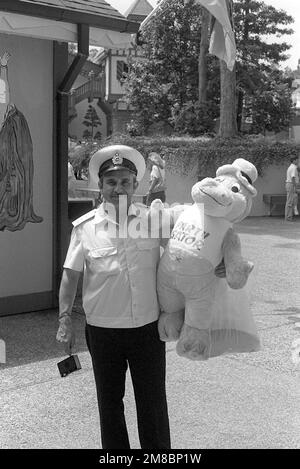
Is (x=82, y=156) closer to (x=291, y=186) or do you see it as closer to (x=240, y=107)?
(x=291, y=186)

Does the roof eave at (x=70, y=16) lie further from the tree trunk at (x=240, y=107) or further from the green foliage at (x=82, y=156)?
the tree trunk at (x=240, y=107)

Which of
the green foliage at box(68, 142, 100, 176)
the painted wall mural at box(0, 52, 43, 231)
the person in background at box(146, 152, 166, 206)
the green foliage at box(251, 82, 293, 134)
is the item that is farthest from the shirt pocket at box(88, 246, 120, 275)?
the green foliage at box(251, 82, 293, 134)

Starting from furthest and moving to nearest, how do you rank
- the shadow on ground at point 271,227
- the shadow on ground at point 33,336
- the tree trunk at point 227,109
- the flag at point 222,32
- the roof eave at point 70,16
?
the tree trunk at point 227,109, the shadow on ground at point 271,227, the flag at point 222,32, the roof eave at point 70,16, the shadow on ground at point 33,336

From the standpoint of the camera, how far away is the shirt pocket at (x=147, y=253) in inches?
118

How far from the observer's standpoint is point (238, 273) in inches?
111

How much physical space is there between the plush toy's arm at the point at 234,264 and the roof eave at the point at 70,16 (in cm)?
356

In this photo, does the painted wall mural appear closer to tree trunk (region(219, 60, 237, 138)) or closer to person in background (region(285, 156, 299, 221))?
person in background (region(285, 156, 299, 221))

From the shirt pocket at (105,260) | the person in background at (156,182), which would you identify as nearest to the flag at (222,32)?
the shirt pocket at (105,260)

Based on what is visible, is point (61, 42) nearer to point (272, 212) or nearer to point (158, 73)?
point (272, 212)

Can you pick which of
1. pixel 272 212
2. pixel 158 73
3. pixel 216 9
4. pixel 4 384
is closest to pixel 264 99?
pixel 158 73

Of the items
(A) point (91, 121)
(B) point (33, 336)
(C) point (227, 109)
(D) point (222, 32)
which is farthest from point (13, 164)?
(A) point (91, 121)

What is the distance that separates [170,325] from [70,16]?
385 centimetres

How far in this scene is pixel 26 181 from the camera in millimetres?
6395
